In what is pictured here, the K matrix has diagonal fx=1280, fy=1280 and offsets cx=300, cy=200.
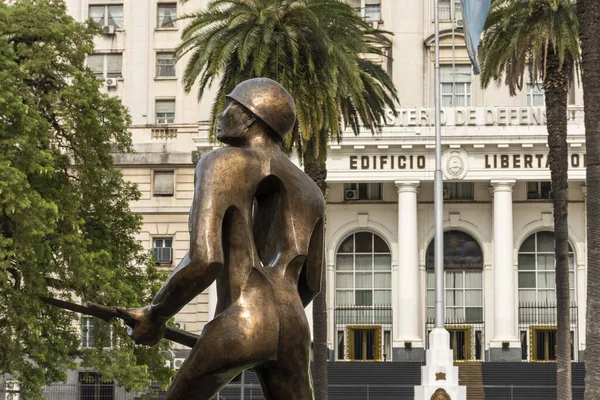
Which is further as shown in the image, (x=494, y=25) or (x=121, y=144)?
(x=494, y=25)

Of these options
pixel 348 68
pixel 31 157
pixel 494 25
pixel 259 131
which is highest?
pixel 494 25

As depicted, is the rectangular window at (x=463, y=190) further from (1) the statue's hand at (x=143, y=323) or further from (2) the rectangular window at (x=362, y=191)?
(1) the statue's hand at (x=143, y=323)

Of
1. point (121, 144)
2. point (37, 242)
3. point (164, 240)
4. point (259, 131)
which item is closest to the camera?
point (259, 131)

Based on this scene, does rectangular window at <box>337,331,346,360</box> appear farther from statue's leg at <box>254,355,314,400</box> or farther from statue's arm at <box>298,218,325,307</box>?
statue's leg at <box>254,355,314,400</box>

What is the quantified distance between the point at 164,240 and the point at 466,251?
543 inches

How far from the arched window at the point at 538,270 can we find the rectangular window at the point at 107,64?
2065 centimetres

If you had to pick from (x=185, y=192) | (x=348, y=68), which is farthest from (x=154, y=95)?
(x=348, y=68)

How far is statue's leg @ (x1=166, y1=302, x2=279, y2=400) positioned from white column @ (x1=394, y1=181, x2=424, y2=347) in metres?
48.4

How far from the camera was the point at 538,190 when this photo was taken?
193 ft

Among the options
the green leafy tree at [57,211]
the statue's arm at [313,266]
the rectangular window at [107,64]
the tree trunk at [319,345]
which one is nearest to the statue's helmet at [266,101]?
the statue's arm at [313,266]

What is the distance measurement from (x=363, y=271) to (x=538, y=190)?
350 inches

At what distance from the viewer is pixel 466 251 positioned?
58.4 m

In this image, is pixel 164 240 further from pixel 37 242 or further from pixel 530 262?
pixel 37 242

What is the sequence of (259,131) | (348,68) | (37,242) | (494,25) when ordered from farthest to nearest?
(494,25) < (348,68) < (37,242) < (259,131)
